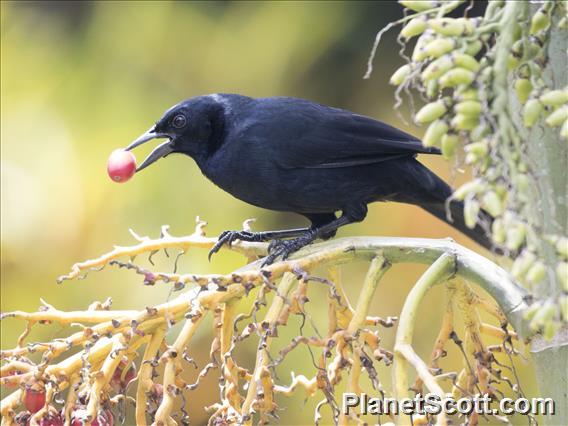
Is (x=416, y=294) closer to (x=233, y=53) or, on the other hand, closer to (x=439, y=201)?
(x=439, y=201)

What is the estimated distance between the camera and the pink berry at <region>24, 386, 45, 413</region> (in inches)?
68.1

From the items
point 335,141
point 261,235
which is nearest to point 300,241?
point 261,235

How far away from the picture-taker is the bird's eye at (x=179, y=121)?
118 inches

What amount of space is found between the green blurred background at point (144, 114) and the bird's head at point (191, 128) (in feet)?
2.78

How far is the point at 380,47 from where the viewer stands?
4.70 m

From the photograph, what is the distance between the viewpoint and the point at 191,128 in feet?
9.91

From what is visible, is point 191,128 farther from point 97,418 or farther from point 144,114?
point 97,418

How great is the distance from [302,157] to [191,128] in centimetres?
34

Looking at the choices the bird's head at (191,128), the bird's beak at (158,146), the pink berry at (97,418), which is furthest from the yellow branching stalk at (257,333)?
the bird's head at (191,128)

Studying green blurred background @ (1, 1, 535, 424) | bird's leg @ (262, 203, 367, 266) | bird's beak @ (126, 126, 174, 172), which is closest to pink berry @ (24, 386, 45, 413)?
bird's leg @ (262, 203, 367, 266)

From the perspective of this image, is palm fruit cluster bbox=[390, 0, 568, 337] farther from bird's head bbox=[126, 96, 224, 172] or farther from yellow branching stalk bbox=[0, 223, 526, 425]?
bird's head bbox=[126, 96, 224, 172]

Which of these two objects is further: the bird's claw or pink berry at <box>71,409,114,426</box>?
the bird's claw

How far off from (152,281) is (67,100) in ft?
9.02

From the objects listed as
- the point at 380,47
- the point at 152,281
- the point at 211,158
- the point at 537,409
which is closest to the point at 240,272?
the point at 152,281
